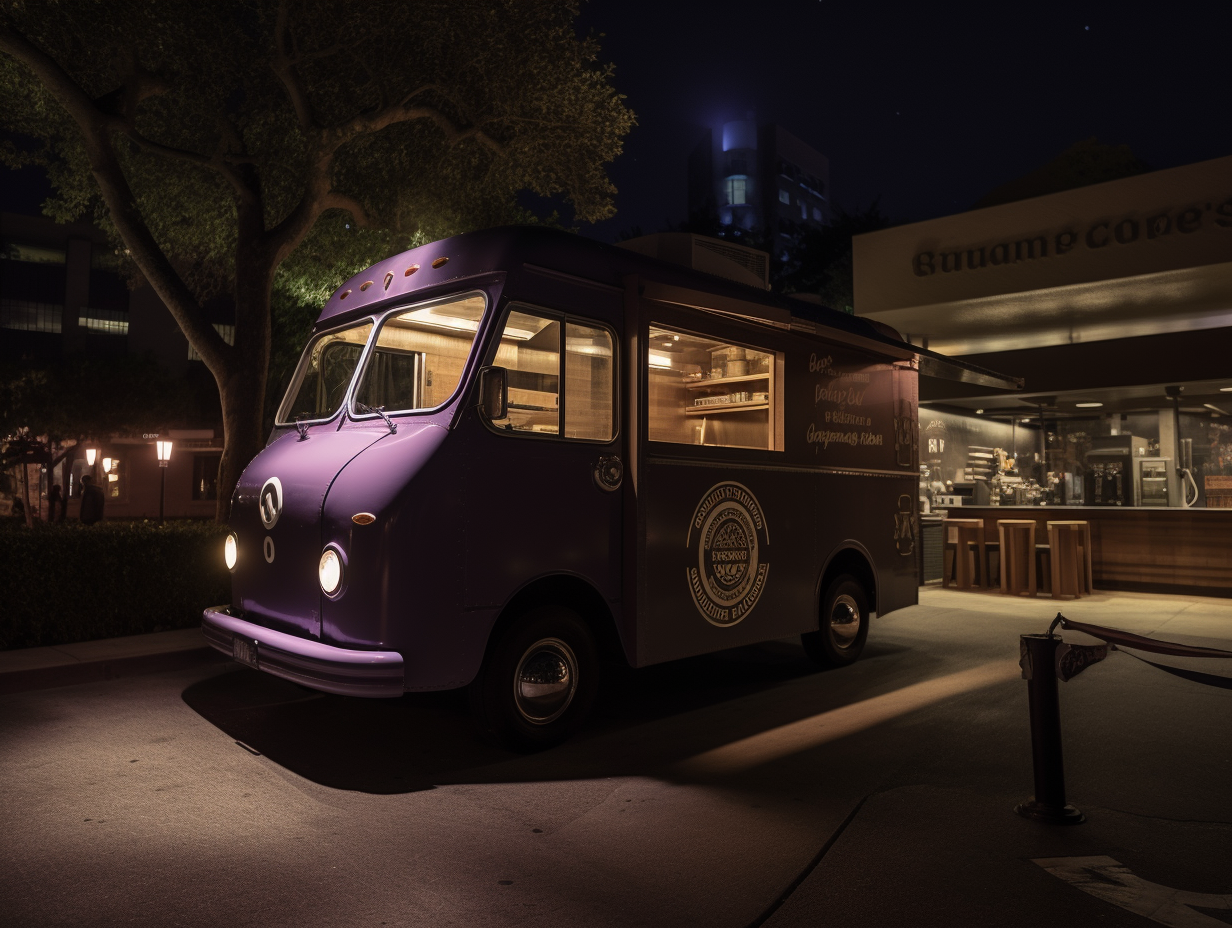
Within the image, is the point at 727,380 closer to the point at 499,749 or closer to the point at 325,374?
the point at 325,374

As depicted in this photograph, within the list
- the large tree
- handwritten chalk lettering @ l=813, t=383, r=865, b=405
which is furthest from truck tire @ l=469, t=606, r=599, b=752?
the large tree

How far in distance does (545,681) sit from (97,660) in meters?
4.38

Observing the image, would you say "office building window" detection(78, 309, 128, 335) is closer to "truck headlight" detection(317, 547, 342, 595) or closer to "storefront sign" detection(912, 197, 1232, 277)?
"storefront sign" detection(912, 197, 1232, 277)

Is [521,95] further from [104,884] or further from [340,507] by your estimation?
[104,884]

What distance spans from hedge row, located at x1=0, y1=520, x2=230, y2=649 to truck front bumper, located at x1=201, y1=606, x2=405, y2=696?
396cm

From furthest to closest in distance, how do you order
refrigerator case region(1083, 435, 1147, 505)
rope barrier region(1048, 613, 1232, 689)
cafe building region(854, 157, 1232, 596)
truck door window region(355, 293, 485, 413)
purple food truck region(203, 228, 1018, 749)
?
refrigerator case region(1083, 435, 1147, 505) < cafe building region(854, 157, 1232, 596) < truck door window region(355, 293, 485, 413) < purple food truck region(203, 228, 1018, 749) < rope barrier region(1048, 613, 1232, 689)

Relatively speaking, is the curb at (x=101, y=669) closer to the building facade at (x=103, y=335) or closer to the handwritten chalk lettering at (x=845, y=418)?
the handwritten chalk lettering at (x=845, y=418)

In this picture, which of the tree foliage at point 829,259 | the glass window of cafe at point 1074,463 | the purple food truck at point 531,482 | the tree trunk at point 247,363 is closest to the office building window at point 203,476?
the tree foliage at point 829,259

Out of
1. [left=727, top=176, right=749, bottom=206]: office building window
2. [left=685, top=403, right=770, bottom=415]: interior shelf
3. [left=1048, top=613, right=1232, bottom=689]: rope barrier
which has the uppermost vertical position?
[left=727, top=176, right=749, bottom=206]: office building window

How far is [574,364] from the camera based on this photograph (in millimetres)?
5719

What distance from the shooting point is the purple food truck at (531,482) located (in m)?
4.91

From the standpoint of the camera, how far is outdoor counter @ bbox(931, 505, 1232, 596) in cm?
1334

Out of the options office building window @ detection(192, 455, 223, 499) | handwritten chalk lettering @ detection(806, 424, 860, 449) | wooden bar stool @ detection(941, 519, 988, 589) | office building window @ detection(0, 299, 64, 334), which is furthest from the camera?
office building window @ detection(0, 299, 64, 334)

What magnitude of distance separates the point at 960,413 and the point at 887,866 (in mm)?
15947
